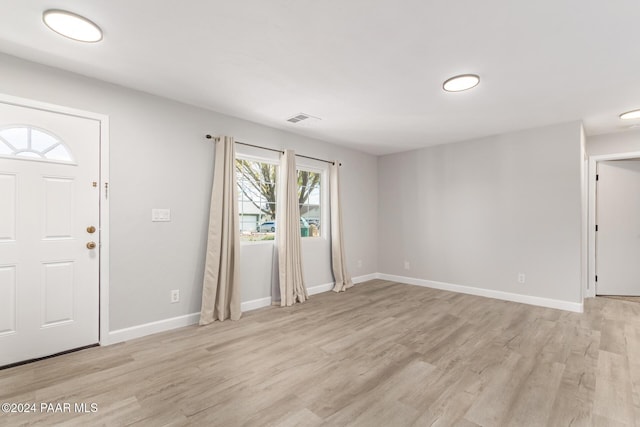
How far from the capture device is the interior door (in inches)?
172

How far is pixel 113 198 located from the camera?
2783mm

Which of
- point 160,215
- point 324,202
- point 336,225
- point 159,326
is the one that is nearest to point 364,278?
point 336,225

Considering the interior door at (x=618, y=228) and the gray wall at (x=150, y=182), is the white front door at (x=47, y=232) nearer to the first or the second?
the gray wall at (x=150, y=182)

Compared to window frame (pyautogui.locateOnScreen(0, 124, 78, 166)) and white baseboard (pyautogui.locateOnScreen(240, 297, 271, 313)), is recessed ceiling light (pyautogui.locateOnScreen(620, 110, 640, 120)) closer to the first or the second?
white baseboard (pyautogui.locateOnScreen(240, 297, 271, 313))

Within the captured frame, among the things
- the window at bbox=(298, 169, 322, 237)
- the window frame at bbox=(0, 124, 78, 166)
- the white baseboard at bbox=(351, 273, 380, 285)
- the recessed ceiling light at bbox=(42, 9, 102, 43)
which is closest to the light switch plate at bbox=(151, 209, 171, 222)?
the window frame at bbox=(0, 124, 78, 166)

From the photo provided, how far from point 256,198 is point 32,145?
2.26m

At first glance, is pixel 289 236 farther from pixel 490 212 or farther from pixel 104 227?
pixel 490 212

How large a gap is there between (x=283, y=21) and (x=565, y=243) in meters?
4.18

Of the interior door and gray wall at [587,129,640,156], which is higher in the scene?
gray wall at [587,129,640,156]

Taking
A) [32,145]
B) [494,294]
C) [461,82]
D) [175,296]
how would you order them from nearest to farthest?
[32,145]
[461,82]
[175,296]
[494,294]

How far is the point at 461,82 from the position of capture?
105 inches

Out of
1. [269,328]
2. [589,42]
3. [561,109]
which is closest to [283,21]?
[589,42]

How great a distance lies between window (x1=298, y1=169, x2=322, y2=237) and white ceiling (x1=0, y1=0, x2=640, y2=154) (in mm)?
1436

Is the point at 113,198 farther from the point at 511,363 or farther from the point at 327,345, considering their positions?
the point at 511,363
